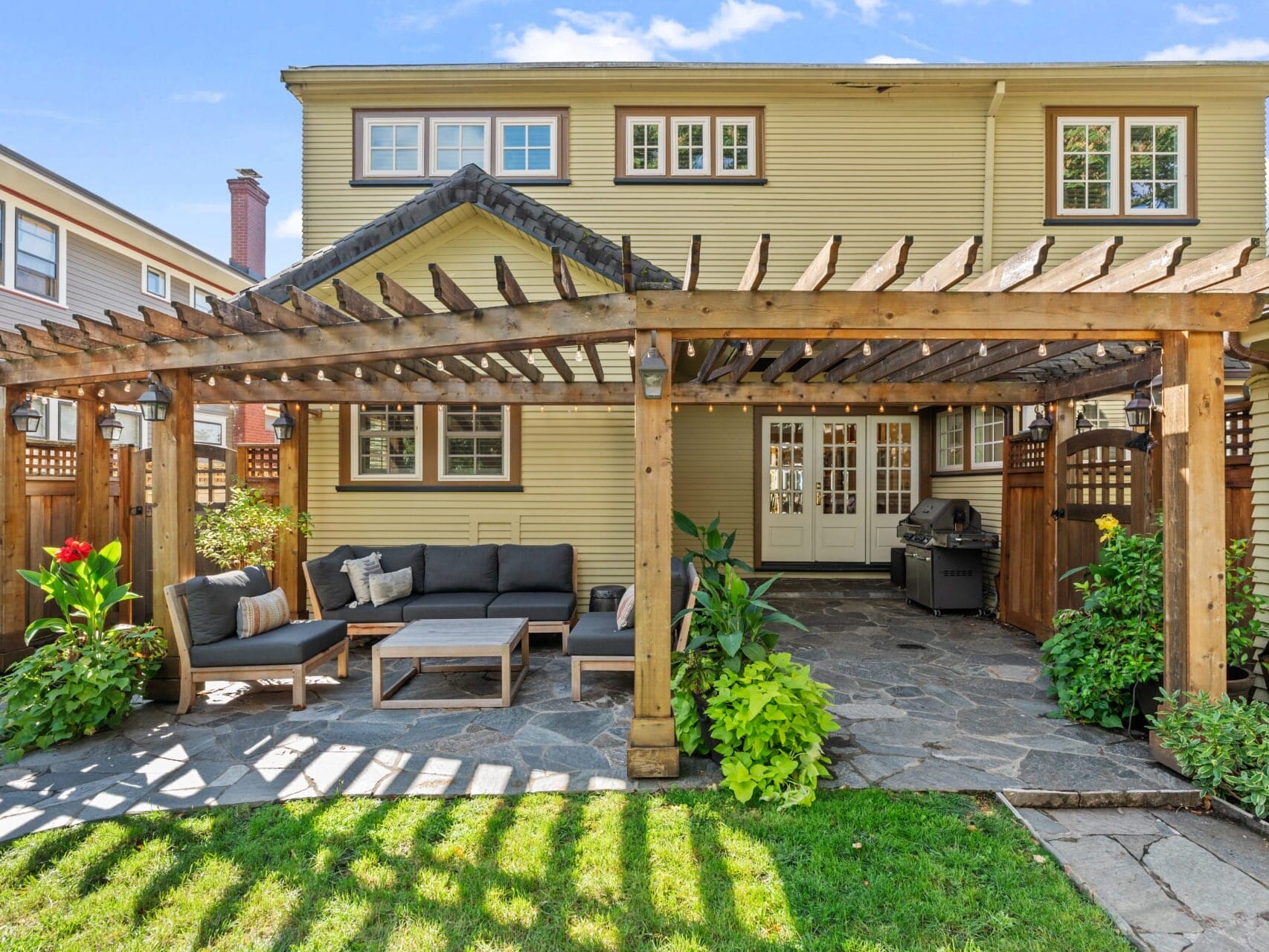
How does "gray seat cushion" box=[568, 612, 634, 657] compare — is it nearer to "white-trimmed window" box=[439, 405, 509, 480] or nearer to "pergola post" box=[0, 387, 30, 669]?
"white-trimmed window" box=[439, 405, 509, 480]

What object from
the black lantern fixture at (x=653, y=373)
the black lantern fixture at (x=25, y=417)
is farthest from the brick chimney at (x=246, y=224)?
the black lantern fixture at (x=653, y=373)

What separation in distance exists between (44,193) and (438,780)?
10.3 meters

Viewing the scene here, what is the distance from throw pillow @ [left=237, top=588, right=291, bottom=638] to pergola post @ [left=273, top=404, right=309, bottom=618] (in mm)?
2117

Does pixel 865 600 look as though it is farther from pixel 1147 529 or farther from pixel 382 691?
pixel 382 691

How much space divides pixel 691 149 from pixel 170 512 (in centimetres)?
720

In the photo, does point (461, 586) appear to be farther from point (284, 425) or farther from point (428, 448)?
point (284, 425)

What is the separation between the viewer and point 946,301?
3439 millimetres

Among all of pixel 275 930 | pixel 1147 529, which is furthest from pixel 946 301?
pixel 275 930

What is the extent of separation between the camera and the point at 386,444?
740cm

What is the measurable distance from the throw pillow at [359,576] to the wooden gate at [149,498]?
1.93 metres

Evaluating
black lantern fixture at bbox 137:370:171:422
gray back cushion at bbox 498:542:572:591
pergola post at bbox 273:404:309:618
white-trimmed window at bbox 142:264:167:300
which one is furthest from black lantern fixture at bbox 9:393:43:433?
white-trimmed window at bbox 142:264:167:300

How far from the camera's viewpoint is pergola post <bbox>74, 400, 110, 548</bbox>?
620 cm

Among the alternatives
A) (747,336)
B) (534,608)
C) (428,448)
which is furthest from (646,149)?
(534,608)

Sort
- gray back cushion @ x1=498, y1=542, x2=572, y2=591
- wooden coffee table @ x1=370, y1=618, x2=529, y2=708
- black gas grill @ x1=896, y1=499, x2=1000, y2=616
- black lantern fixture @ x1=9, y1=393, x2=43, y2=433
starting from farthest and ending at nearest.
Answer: black gas grill @ x1=896, y1=499, x2=1000, y2=616
gray back cushion @ x1=498, y1=542, x2=572, y2=591
black lantern fixture @ x1=9, y1=393, x2=43, y2=433
wooden coffee table @ x1=370, y1=618, x2=529, y2=708
